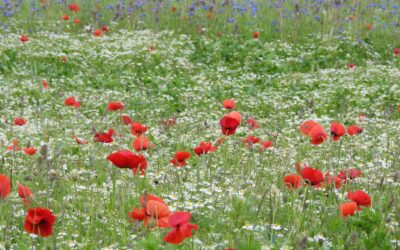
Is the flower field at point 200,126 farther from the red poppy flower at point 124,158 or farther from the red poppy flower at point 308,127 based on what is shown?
the red poppy flower at point 308,127

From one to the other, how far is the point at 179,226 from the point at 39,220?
560 millimetres

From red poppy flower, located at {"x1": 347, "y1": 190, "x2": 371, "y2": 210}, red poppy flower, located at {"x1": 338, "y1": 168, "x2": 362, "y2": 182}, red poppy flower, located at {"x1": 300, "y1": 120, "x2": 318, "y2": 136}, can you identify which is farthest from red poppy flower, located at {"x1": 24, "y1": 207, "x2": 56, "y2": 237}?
red poppy flower, located at {"x1": 338, "y1": 168, "x2": 362, "y2": 182}

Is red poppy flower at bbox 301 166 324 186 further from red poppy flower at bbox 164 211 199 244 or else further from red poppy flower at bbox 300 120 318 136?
red poppy flower at bbox 164 211 199 244

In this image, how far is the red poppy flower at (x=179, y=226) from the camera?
1954 mm

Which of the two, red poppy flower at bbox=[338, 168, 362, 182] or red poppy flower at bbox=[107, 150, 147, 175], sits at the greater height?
red poppy flower at bbox=[107, 150, 147, 175]

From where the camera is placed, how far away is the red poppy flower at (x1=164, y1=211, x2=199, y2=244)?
1954 mm

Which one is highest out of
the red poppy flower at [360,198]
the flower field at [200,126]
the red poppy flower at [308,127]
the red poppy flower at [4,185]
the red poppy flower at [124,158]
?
the red poppy flower at [124,158]

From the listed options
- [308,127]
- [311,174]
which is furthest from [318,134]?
[311,174]

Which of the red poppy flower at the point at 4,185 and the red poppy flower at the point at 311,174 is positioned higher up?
the red poppy flower at the point at 4,185

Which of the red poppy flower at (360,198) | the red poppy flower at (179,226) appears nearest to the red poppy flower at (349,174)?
the red poppy flower at (360,198)

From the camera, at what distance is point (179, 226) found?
199 cm

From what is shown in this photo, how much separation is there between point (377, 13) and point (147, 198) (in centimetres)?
1133

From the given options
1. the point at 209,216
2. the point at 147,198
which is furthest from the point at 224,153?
the point at 147,198

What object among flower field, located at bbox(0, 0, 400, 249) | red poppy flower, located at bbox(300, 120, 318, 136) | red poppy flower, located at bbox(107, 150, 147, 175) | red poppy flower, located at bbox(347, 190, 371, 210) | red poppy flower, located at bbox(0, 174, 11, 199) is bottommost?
flower field, located at bbox(0, 0, 400, 249)
